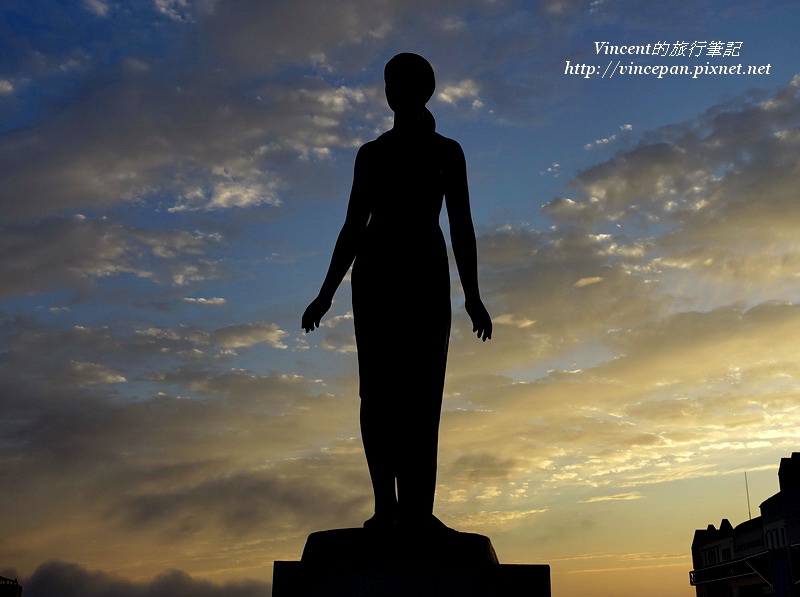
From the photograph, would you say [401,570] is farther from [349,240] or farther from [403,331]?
[349,240]

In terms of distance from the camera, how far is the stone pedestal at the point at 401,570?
6848 mm

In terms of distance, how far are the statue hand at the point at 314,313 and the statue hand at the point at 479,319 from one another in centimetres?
143

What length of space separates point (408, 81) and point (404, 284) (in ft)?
6.85

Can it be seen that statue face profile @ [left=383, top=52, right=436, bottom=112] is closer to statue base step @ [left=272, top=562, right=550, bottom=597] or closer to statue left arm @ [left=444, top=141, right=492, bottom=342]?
statue left arm @ [left=444, top=141, right=492, bottom=342]

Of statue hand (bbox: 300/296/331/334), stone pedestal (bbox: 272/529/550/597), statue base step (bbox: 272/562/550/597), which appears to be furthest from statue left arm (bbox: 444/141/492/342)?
statue base step (bbox: 272/562/550/597)

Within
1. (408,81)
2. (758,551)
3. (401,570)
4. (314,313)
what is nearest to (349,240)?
(314,313)

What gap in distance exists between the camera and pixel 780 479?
271 feet

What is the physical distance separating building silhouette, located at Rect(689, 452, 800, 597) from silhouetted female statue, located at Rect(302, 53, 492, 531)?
2597 inches

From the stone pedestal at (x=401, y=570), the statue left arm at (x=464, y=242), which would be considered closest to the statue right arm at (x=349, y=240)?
the statue left arm at (x=464, y=242)

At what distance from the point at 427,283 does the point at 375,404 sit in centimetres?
121

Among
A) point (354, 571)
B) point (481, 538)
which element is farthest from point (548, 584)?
point (354, 571)

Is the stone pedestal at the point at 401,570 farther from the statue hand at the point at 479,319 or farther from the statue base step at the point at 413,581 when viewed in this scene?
the statue hand at the point at 479,319

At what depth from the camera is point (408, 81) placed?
27.8ft

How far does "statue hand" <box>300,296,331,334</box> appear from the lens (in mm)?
8570
